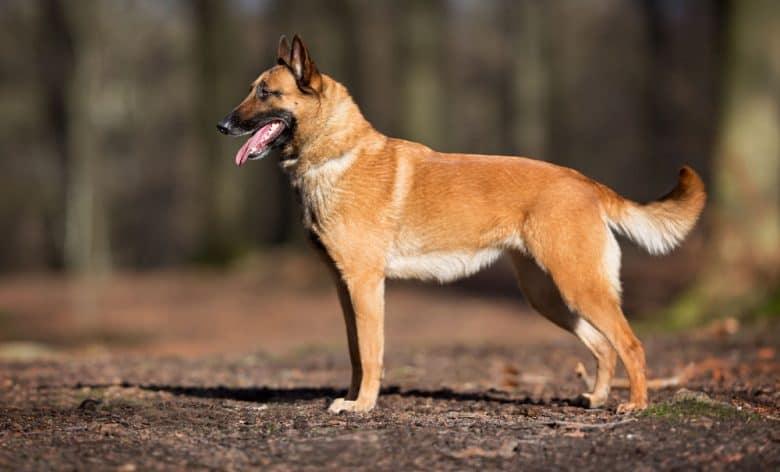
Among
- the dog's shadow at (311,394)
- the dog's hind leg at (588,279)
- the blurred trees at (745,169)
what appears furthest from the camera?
the blurred trees at (745,169)

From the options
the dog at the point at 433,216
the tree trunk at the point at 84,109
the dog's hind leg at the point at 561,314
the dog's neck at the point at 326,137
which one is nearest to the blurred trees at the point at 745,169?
the dog's hind leg at the point at 561,314

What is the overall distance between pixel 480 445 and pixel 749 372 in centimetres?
376

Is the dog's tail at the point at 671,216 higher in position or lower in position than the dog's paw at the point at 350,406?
higher

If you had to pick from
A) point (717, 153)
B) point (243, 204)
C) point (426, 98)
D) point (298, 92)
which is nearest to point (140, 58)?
point (243, 204)

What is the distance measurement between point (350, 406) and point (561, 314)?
61.7 inches

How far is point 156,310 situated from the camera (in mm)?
17078

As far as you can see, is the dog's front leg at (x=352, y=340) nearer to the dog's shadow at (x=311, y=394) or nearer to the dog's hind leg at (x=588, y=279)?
the dog's shadow at (x=311, y=394)

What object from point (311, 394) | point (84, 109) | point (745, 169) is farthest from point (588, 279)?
point (84, 109)

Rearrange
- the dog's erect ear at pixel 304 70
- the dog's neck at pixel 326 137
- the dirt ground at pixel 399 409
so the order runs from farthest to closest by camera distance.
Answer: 1. the dog's neck at pixel 326 137
2. the dog's erect ear at pixel 304 70
3. the dirt ground at pixel 399 409

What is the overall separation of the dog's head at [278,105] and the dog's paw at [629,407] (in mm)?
2633

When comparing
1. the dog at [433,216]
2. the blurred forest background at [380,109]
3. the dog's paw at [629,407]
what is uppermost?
the blurred forest background at [380,109]

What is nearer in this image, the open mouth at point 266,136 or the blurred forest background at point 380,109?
the open mouth at point 266,136

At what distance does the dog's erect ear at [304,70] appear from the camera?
20.7ft

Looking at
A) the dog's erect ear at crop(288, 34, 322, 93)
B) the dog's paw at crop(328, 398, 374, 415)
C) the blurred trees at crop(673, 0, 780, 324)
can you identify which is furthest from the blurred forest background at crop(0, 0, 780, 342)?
the dog's erect ear at crop(288, 34, 322, 93)
